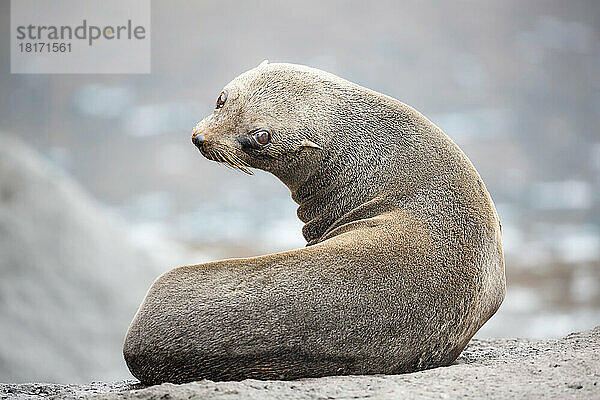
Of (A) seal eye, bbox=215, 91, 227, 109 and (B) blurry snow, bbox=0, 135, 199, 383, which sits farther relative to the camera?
(B) blurry snow, bbox=0, 135, 199, 383

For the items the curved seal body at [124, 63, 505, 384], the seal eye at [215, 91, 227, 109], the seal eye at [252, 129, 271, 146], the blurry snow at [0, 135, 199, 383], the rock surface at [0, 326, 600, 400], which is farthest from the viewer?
the blurry snow at [0, 135, 199, 383]

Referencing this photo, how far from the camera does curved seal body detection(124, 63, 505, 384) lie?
8.94 ft

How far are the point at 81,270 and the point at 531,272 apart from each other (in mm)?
5047

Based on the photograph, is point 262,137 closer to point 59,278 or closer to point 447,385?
point 447,385

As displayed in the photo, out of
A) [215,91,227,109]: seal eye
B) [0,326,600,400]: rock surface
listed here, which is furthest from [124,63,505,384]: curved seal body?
[0,326,600,400]: rock surface

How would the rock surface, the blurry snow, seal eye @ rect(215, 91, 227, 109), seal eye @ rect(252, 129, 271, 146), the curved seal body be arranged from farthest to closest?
the blurry snow
seal eye @ rect(215, 91, 227, 109)
seal eye @ rect(252, 129, 271, 146)
the curved seal body
the rock surface

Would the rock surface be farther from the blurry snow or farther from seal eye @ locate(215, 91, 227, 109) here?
the blurry snow

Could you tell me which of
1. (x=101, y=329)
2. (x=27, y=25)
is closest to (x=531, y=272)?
(x=101, y=329)

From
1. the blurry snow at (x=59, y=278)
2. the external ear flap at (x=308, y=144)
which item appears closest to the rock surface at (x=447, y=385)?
the external ear flap at (x=308, y=144)

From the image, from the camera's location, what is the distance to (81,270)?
7.56 metres

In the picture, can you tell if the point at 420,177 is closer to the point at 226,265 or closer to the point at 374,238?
the point at 374,238

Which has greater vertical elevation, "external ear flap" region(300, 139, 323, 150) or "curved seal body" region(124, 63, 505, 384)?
"external ear flap" region(300, 139, 323, 150)

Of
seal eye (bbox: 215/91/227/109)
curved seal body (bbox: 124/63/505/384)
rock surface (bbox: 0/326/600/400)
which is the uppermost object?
seal eye (bbox: 215/91/227/109)

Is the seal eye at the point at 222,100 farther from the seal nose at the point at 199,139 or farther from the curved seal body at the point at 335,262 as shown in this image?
the seal nose at the point at 199,139
